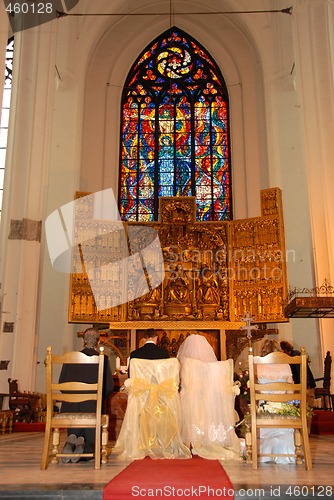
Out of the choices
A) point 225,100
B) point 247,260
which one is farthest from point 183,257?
point 225,100

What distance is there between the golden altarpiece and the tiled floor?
282 inches

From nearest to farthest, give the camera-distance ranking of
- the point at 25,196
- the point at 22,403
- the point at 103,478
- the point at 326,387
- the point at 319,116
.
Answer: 1. the point at 103,478
2. the point at 22,403
3. the point at 326,387
4. the point at 25,196
5. the point at 319,116

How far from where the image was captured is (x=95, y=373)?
Answer: 6.28 metres

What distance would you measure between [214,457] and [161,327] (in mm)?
7842

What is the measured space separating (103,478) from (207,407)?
188 cm

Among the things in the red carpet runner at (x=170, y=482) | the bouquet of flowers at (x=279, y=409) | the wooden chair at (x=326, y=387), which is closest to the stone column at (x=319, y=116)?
the wooden chair at (x=326, y=387)

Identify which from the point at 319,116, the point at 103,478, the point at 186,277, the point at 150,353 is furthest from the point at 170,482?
the point at 319,116

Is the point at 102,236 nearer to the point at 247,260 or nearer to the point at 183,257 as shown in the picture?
the point at 183,257

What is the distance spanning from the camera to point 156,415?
19.9ft

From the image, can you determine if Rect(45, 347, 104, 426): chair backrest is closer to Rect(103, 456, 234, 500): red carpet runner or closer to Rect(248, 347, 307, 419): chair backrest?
Rect(103, 456, 234, 500): red carpet runner

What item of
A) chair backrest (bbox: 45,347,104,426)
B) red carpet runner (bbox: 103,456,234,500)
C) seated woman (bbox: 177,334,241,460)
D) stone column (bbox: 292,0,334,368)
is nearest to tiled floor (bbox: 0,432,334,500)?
red carpet runner (bbox: 103,456,234,500)

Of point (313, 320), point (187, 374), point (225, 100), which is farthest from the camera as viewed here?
point (225, 100)

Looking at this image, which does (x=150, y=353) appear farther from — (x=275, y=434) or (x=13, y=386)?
(x=13, y=386)

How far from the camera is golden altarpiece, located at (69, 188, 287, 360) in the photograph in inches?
530
